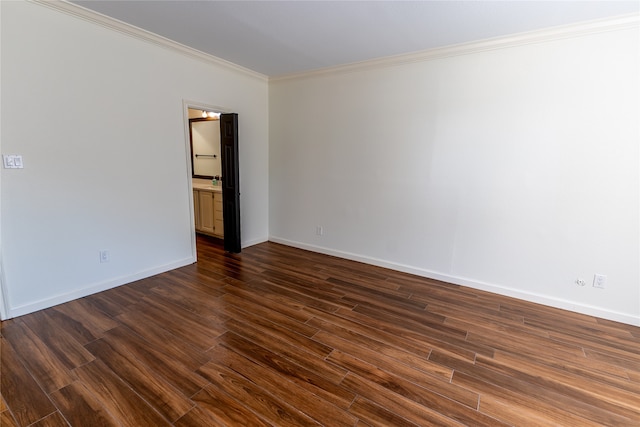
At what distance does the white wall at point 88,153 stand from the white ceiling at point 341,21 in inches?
15.3

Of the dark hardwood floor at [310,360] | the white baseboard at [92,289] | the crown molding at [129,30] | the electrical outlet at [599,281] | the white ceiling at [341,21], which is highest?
the white ceiling at [341,21]

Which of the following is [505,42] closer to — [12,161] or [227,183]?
[227,183]

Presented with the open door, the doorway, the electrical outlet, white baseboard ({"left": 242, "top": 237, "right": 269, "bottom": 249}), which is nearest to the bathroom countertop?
the doorway

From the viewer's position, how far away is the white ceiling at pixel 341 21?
7.84 feet

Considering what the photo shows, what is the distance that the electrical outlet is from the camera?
Answer: 276cm

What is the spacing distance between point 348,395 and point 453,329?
4.09 ft

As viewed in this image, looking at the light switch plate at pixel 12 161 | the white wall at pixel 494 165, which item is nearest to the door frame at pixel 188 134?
the white wall at pixel 494 165

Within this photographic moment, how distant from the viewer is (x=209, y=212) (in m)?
4.96

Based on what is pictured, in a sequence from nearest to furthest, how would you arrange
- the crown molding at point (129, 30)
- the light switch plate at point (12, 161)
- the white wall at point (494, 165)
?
the light switch plate at point (12, 161), the crown molding at point (129, 30), the white wall at point (494, 165)

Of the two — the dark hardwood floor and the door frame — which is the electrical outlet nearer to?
the dark hardwood floor

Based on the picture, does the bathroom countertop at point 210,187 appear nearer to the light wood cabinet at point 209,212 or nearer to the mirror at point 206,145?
the light wood cabinet at point 209,212

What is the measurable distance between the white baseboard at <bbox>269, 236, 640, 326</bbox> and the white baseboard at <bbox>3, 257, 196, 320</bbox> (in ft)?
6.71

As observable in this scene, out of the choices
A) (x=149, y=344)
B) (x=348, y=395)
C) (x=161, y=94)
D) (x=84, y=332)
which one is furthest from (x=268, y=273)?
(x=161, y=94)

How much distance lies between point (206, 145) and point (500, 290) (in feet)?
16.8
